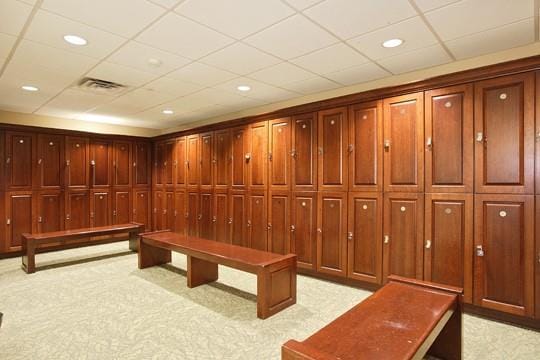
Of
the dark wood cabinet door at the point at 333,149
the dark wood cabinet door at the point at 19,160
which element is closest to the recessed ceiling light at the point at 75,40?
the dark wood cabinet door at the point at 333,149

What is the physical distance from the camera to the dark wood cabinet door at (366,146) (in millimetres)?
3660

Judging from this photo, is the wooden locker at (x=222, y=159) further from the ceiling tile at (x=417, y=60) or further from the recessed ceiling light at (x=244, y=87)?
the ceiling tile at (x=417, y=60)

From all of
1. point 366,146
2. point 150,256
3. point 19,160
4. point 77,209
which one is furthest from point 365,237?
point 19,160

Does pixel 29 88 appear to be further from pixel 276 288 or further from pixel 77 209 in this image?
pixel 276 288

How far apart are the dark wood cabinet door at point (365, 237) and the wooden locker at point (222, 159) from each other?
244cm

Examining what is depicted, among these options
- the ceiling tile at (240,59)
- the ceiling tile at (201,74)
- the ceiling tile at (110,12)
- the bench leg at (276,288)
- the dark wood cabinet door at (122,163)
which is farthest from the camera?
the dark wood cabinet door at (122,163)

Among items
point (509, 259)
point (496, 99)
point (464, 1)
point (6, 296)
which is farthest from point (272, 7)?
point (6, 296)

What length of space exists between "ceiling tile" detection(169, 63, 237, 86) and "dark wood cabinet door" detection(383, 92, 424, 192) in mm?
1998

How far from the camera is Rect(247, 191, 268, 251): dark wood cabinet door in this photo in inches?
191

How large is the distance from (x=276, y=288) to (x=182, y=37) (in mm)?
2576

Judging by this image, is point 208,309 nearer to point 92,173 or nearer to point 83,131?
point 92,173

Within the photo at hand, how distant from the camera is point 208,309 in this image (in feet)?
10.5

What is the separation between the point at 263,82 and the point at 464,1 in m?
2.39

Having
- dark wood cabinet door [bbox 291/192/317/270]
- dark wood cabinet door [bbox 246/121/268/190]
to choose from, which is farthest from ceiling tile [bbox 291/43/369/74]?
dark wood cabinet door [bbox 291/192/317/270]
